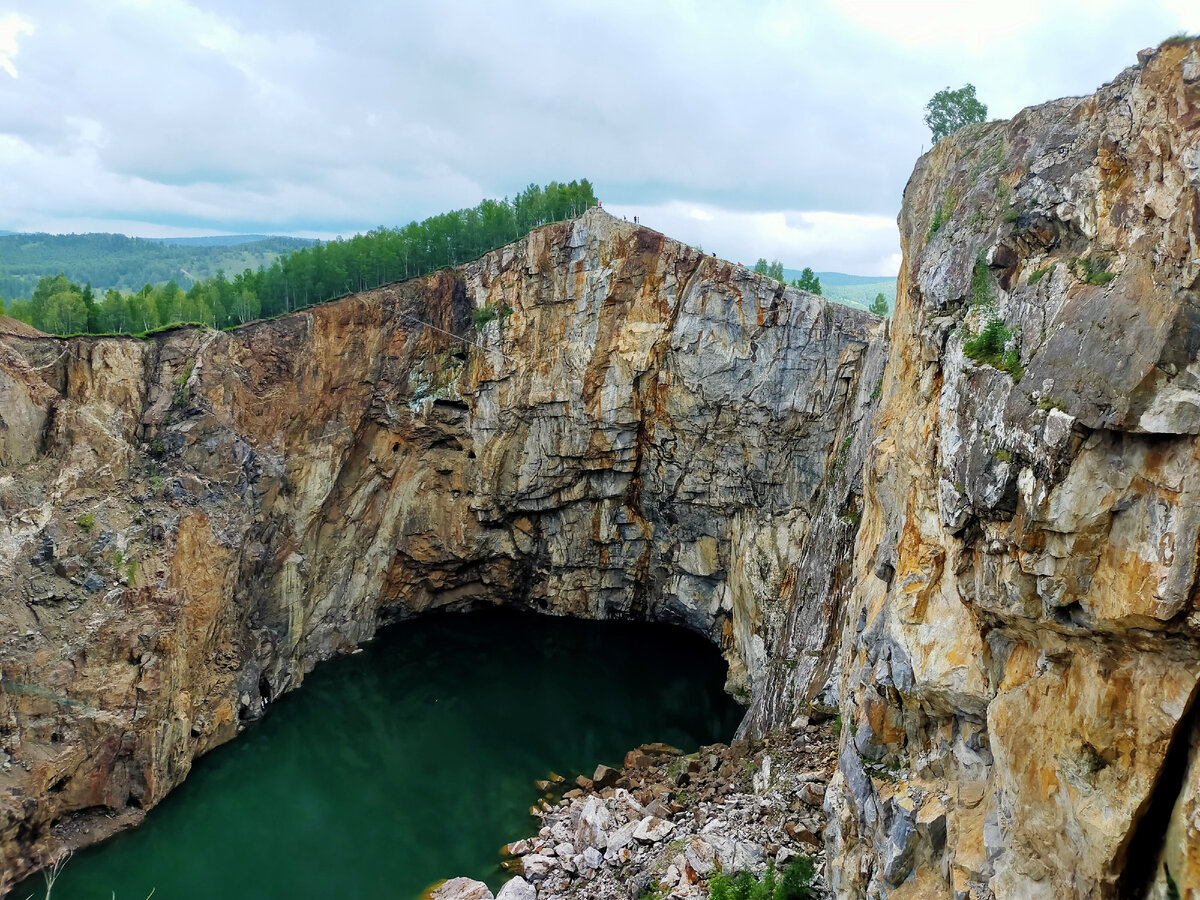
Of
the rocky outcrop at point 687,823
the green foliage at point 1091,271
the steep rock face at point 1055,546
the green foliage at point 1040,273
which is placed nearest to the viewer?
the steep rock face at point 1055,546

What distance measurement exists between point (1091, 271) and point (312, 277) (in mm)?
36601

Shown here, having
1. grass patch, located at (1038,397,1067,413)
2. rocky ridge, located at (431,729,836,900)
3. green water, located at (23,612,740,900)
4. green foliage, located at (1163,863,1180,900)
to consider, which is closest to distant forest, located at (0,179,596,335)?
green water, located at (23,612,740,900)

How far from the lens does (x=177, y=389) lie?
101 feet

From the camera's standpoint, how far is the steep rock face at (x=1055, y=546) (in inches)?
300

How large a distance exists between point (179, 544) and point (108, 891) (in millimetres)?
11342

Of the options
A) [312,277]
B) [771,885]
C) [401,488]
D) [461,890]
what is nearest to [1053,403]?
[771,885]

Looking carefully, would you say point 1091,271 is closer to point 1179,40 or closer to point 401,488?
point 1179,40

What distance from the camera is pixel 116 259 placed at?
144250 millimetres

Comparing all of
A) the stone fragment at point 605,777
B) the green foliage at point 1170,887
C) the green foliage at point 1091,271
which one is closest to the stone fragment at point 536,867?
the stone fragment at point 605,777

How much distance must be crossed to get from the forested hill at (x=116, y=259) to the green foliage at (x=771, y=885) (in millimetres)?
131935

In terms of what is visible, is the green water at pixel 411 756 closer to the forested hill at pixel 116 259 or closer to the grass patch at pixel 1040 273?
the grass patch at pixel 1040 273

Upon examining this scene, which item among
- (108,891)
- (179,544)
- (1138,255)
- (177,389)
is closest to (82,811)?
(108,891)

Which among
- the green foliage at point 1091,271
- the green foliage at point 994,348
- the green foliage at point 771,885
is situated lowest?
the green foliage at point 771,885

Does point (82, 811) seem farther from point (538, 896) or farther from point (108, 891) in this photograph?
point (538, 896)
